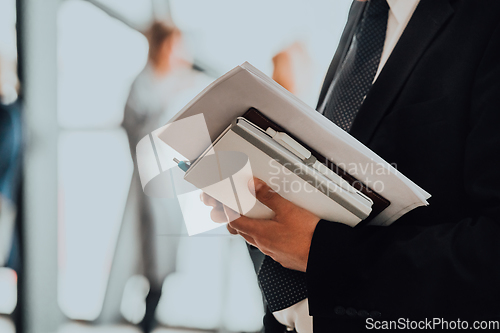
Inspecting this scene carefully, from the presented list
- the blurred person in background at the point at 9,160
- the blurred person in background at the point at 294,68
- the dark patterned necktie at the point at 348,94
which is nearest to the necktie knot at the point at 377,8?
the dark patterned necktie at the point at 348,94

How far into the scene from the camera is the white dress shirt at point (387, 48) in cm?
70

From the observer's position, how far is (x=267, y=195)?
0.54 meters

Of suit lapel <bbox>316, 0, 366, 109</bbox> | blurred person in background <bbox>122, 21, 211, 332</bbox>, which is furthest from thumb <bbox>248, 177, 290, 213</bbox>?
blurred person in background <bbox>122, 21, 211, 332</bbox>

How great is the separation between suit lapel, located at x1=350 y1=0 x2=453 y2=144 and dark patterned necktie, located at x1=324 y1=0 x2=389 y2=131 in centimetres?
7

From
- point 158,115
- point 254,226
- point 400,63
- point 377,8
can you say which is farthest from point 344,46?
point 158,115

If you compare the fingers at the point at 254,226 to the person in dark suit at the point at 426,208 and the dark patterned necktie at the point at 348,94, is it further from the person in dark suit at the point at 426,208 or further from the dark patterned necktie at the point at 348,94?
the dark patterned necktie at the point at 348,94

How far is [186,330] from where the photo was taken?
1.69 m

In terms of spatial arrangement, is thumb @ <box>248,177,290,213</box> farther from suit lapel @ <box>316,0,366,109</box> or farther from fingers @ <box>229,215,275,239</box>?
suit lapel @ <box>316,0,366,109</box>

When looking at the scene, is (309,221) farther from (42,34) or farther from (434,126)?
(42,34)

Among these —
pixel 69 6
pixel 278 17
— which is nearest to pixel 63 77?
pixel 69 6

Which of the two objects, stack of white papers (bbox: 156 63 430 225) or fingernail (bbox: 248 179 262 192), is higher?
stack of white papers (bbox: 156 63 430 225)

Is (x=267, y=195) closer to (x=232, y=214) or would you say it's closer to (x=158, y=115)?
(x=232, y=214)

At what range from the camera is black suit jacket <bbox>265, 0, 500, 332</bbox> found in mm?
488

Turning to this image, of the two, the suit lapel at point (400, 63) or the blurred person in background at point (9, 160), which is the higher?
the suit lapel at point (400, 63)
